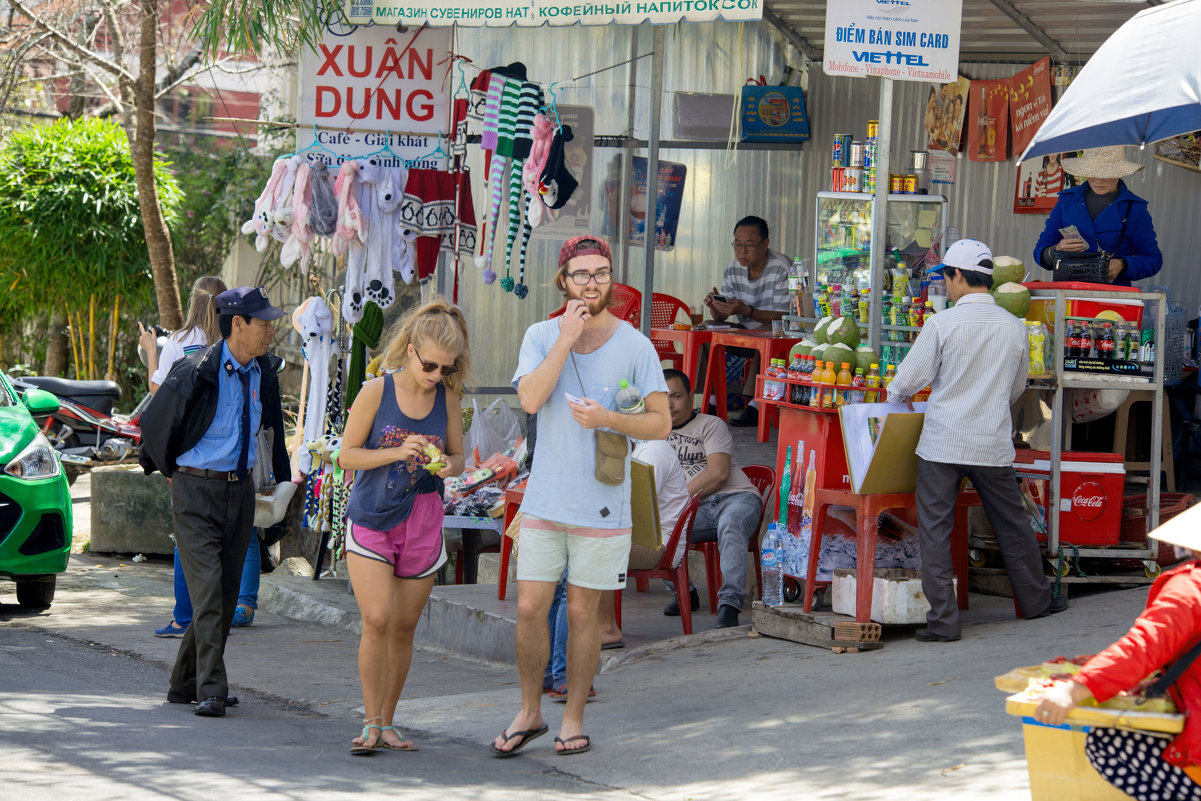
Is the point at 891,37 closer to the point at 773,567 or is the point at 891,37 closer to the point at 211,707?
the point at 773,567

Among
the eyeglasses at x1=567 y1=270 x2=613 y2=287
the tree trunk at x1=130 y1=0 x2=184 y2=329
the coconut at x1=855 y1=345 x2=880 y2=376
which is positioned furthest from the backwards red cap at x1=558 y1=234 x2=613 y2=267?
the tree trunk at x1=130 y1=0 x2=184 y2=329

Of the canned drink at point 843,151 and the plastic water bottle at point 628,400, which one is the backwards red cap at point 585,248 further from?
the canned drink at point 843,151

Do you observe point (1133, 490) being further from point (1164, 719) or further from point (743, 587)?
point (1164, 719)

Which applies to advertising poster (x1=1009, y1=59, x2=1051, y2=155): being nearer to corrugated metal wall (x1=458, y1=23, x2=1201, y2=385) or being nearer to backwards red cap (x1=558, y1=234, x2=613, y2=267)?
corrugated metal wall (x1=458, y1=23, x2=1201, y2=385)

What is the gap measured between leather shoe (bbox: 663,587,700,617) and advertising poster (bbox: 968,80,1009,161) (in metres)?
5.16

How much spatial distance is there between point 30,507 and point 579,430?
4360mm

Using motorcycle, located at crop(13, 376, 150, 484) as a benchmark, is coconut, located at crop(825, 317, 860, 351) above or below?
above

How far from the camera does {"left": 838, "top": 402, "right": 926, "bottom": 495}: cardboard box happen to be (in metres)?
6.49

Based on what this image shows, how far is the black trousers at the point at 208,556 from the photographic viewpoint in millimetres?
5945

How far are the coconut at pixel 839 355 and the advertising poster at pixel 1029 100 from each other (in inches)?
178

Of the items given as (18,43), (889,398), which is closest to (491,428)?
(889,398)

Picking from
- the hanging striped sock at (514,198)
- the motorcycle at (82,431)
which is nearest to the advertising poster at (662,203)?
the hanging striped sock at (514,198)

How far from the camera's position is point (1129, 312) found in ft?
23.2

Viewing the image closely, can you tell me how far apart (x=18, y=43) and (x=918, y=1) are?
12.0 m
